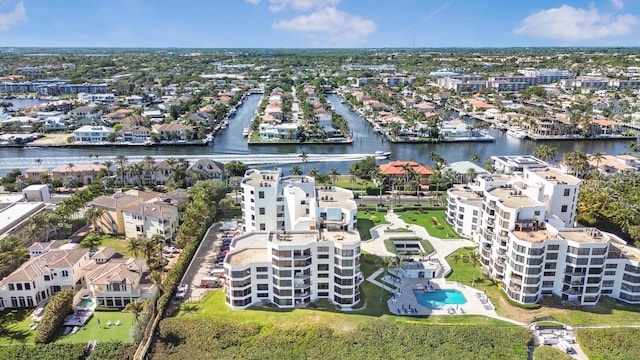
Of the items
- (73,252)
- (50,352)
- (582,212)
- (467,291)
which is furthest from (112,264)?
(582,212)

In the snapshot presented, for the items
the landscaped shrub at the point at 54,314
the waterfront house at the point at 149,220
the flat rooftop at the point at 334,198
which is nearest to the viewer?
the landscaped shrub at the point at 54,314

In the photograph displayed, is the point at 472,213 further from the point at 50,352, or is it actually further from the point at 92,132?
the point at 92,132

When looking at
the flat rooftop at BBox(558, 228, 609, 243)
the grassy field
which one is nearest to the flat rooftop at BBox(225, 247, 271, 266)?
the grassy field

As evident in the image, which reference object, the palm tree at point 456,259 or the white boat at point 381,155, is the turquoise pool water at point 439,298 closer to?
the palm tree at point 456,259

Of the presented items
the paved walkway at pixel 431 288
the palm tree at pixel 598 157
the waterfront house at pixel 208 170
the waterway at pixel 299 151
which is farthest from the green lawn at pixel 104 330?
the palm tree at pixel 598 157

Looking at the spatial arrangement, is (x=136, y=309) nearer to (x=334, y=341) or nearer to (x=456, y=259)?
(x=334, y=341)

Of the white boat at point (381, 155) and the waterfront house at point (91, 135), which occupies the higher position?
the waterfront house at point (91, 135)

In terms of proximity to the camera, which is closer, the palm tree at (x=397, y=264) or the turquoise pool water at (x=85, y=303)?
the turquoise pool water at (x=85, y=303)
